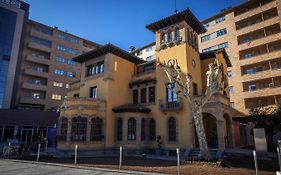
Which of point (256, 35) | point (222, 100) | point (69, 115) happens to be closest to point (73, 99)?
point (69, 115)

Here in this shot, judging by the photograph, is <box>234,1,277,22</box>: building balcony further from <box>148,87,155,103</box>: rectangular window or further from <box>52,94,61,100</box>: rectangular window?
<box>52,94,61,100</box>: rectangular window

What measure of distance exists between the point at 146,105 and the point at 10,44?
35.2 m

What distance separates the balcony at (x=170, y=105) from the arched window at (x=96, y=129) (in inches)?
303

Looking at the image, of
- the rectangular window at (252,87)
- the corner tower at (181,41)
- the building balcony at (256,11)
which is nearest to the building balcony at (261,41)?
the building balcony at (256,11)

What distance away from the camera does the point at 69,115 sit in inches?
925

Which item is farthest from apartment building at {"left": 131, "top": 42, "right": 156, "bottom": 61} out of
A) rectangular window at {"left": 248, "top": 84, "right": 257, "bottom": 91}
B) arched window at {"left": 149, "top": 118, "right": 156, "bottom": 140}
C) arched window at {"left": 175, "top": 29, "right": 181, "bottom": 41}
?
arched window at {"left": 149, "top": 118, "right": 156, "bottom": 140}

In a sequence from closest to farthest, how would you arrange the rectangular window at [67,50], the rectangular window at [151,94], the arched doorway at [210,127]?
the arched doorway at [210,127] < the rectangular window at [151,94] < the rectangular window at [67,50]

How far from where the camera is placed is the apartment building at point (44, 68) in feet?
150

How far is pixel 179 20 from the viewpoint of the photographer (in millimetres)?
25766

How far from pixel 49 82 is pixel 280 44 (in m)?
49.5

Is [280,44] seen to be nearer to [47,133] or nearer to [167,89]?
[167,89]

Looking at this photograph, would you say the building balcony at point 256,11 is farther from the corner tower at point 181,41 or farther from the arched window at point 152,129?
the arched window at point 152,129

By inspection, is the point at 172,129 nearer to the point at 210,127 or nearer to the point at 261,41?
the point at 210,127

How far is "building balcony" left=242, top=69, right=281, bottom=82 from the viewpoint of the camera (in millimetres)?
34713
